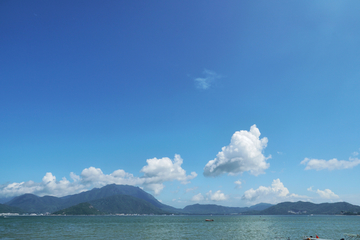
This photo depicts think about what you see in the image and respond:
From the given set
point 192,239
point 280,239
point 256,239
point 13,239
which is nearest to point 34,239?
point 13,239

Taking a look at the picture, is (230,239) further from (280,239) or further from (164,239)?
(164,239)

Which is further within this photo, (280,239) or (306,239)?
(280,239)

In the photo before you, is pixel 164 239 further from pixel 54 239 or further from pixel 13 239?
pixel 13 239

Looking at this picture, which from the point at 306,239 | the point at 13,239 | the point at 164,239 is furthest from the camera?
the point at 164,239

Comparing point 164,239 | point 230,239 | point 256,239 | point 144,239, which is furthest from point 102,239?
point 256,239

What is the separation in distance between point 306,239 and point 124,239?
193 ft

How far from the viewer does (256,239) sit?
254 ft

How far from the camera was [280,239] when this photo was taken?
248 ft

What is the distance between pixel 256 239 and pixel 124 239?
46.8 meters

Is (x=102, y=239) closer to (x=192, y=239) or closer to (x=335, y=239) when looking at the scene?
(x=192, y=239)

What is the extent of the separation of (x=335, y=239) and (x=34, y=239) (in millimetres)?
106586

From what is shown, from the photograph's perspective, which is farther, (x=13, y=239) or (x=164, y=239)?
(x=164, y=239)

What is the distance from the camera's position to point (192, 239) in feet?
253

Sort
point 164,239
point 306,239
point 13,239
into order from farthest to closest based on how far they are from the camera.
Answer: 1. point 164,239
2. point 13,239
3. point 306,239
